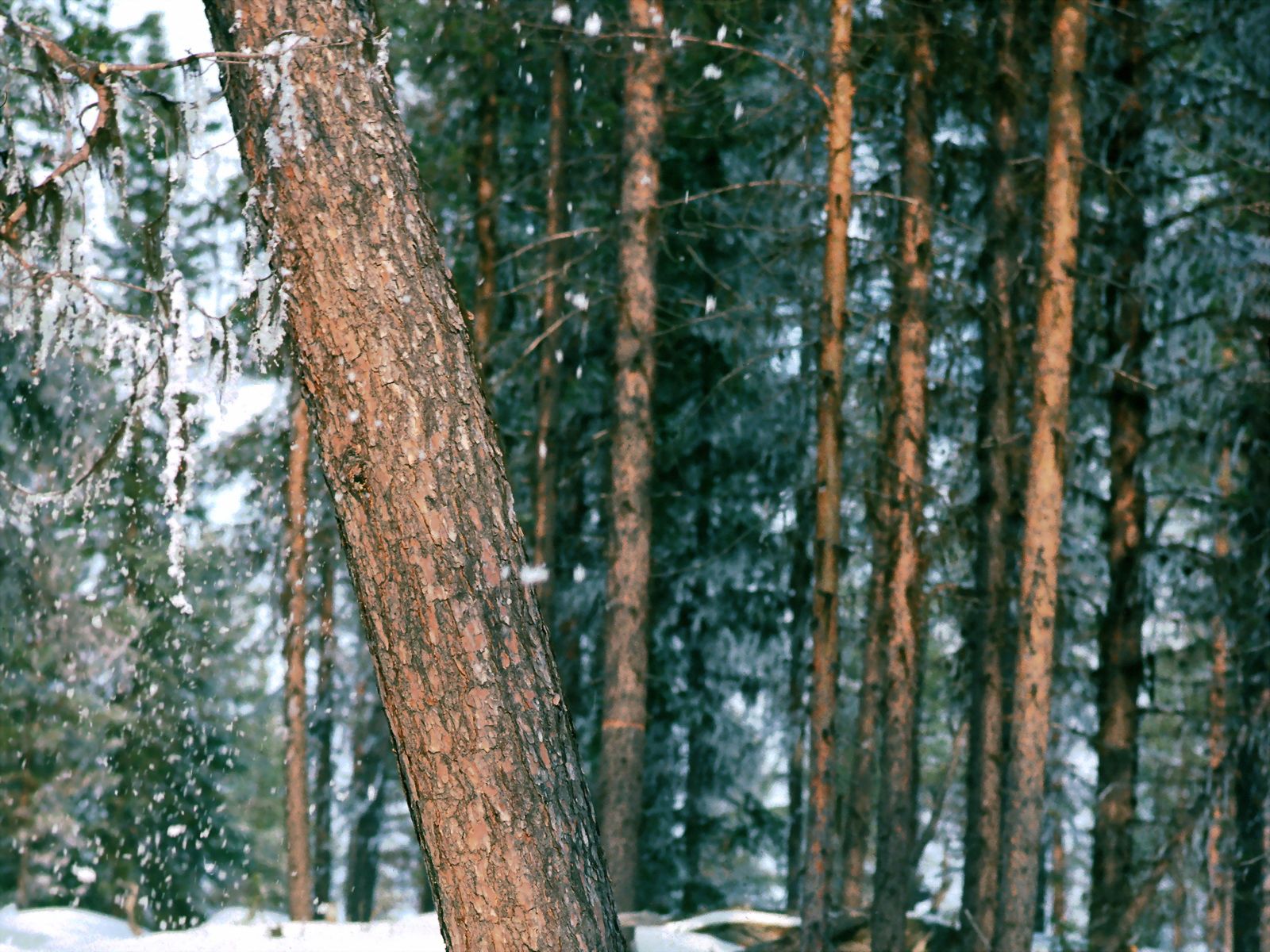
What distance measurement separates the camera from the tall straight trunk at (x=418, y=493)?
3123 mm

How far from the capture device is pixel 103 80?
3797 mm

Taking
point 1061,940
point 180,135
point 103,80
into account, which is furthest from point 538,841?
point 1061,940

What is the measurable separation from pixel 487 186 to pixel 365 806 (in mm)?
12003

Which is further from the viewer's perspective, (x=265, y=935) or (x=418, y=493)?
(x=265, y=935)

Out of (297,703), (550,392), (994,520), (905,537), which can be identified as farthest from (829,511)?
(297,703)

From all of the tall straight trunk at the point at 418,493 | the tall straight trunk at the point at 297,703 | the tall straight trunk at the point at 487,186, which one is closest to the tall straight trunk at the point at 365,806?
the tall straight trunk at the point at 297,703

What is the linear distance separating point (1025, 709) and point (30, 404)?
1119cm

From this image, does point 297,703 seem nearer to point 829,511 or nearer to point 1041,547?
point 829,511

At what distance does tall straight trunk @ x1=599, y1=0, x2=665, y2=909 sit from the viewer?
10.2m

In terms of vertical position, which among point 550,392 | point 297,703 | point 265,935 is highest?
point 550,392

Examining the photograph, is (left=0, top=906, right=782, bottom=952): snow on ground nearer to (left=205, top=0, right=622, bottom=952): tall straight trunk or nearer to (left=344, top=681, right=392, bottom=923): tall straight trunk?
(left=205, top=0, right=622, bottom=952): tall straight trunk

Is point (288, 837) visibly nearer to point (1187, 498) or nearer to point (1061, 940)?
point (1061, 940)

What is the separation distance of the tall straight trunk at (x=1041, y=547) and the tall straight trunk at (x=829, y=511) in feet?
5.34

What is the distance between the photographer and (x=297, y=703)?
14852mm
